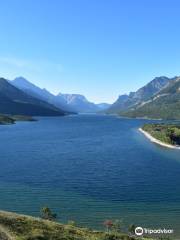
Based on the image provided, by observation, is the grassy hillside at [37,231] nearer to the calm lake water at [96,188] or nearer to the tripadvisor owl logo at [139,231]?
the tripadvisor owl logo at [139,231]

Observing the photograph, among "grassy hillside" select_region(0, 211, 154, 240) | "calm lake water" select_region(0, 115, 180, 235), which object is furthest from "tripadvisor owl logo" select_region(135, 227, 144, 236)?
"grassy hillside" select_region(0, 211, 154, 240)

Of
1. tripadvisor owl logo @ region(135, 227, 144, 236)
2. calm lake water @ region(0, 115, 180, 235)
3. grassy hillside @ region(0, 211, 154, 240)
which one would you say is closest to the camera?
grassy hillside @ region(0, 211, 154, 240)

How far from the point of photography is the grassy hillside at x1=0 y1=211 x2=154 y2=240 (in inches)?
2109

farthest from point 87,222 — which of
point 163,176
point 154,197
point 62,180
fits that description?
point 163,176

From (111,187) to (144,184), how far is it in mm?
11454

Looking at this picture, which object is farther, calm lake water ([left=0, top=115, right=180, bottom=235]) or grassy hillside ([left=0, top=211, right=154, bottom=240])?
calm lake water ([left=0, top=115, right=180, bottom=235])

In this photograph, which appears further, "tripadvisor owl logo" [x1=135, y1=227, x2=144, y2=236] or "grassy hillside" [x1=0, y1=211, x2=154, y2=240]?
"tripadvisor owl logo" [x1=135, y1=227, x2=144, y2=236]

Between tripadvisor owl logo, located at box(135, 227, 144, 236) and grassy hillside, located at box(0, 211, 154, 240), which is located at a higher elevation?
grassy hillside, located at box(0, 211, 154, 240)

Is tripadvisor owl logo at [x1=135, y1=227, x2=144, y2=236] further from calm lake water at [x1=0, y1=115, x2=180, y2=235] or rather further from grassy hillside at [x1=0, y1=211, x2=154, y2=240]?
grassy hillside at [x1=0, y1=211, x2=154, y2=240]

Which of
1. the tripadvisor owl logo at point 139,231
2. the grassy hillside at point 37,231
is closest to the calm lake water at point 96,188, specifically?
the tripadvisor owl logo at point 139,231

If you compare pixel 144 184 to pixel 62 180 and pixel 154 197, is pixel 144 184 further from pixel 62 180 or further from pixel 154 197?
pixel 62 180

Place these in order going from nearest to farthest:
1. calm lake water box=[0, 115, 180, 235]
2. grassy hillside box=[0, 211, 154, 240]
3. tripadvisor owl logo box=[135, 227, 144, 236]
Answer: grassy hillside box=[0, 211, 154, 240] → tripadvisor owl logo box=[135, 227, 144, 236] → calm lake water box=[0, 115, 180, 235]

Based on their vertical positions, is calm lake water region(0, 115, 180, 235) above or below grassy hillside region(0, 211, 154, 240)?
below

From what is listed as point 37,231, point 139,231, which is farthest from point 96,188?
point 37,231
